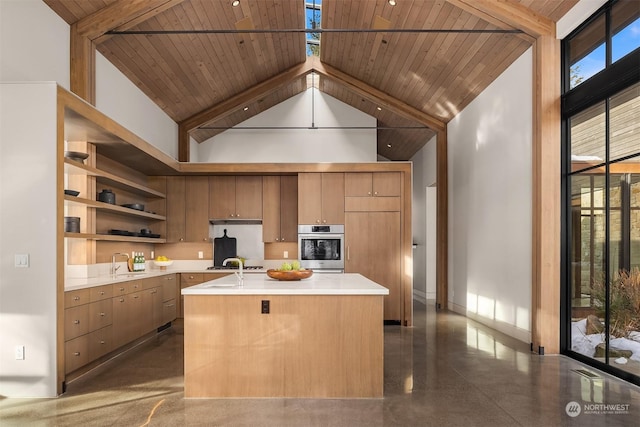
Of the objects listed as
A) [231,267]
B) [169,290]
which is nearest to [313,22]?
[231,267]

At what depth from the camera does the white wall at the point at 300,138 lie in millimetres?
9125

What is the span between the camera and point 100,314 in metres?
4.57

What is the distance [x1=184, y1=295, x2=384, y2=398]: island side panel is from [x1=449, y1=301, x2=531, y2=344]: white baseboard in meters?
2.86

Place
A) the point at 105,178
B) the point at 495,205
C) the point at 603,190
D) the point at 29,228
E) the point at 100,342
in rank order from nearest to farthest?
1. the point at 29,228
2. the point at 603,190
3. the point at 100,342
4. the point at 105,178
5. the point at 495,205

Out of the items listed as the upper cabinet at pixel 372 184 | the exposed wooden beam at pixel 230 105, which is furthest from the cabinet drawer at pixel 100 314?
the exposed wooden beam at pixel 230 105

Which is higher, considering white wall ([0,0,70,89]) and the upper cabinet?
white wall ([0,0,70,89])

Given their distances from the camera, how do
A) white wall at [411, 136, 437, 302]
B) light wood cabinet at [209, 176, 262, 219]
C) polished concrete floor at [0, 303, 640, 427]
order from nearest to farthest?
polished concrete floor at [0, 303, 640, 427] → light wood cabinet at [209, 176, 262, 219] → white wall at [411, 136, 437, 302]

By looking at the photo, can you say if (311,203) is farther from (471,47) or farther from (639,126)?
(639,126)

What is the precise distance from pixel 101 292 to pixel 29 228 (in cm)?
110

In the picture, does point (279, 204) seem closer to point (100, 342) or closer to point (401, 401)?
point (100, 342)

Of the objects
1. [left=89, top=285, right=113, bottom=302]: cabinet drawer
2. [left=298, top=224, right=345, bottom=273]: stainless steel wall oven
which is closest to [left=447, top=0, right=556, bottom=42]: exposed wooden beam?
[left=298, top=224, right=345, bottom=273]: stainless steel wall oven

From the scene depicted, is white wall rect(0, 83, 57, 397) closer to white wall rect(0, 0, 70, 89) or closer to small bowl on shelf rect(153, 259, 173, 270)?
white wall rect(0, 0, 70, 89)

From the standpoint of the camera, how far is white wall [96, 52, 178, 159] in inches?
213

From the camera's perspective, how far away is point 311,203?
7.18 metres
